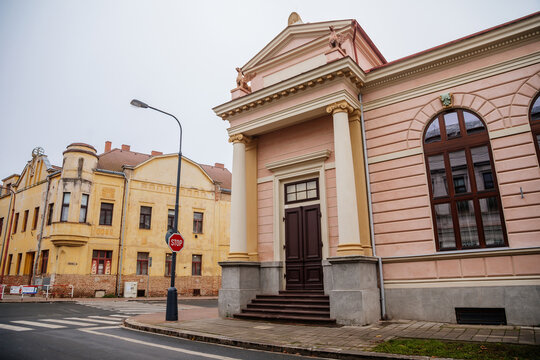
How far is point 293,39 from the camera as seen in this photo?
47.6 feet

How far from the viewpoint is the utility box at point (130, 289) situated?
26.6 m

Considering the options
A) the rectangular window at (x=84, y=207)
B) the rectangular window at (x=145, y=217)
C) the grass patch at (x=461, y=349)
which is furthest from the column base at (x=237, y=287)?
the rectangular window at (x=145, y=217)

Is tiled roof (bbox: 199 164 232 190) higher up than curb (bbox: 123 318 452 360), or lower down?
higher up

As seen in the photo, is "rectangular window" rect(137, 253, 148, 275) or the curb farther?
"rectangular window" rect(137, 253, 148, 275)

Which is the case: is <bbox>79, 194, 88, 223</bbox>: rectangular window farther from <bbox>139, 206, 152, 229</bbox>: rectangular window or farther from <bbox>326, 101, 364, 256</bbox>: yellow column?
<bbox>326, 101, 364, 256</bbox>: yellow column

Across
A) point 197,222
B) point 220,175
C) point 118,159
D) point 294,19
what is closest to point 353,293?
point 294,19

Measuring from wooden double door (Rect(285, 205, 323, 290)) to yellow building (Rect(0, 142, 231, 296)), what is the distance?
56.2 feet

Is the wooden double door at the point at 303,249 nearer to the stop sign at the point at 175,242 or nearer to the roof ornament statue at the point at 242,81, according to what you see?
the stop sign at the point at 175,242

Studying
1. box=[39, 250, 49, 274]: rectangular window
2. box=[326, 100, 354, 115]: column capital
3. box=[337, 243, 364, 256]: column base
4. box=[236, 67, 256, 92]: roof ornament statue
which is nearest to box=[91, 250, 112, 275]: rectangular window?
box=[39, 250, 49, 274]: rectangular window

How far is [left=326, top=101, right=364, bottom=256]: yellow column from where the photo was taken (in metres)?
10.8

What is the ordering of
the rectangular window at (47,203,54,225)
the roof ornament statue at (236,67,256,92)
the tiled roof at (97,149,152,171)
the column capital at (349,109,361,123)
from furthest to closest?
the tiled roof at (97,149,152,171)
the rectangular window at (47,203,54,225)
the roof ornament statue at (236,67,256,92)
the column capital at (349,109,361,123)

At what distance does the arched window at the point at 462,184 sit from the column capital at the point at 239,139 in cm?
651

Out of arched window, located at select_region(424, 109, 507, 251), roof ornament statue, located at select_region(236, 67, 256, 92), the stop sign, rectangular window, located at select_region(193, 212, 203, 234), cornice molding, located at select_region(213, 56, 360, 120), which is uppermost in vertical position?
roof ornament statue, located at select_region(236, 67, 256, 92)

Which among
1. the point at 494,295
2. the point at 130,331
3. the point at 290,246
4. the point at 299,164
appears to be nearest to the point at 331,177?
the point at 299,164
